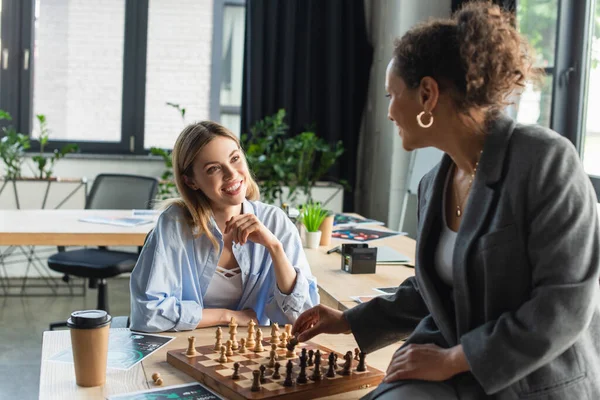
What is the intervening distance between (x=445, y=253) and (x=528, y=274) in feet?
0.61

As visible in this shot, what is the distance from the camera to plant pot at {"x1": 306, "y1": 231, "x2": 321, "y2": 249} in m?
3.20

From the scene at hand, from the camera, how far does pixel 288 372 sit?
1394mm

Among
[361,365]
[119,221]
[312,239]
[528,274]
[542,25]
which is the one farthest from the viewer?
[542,25]

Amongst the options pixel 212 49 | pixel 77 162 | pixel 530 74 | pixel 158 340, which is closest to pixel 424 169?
pixel 212 49

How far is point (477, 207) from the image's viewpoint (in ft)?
3.97

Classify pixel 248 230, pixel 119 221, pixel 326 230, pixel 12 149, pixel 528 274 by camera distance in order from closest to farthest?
pixel 528 274 → pixel 248 230 → pixel 326 230 → pixel 119 221 → pixel 12 149

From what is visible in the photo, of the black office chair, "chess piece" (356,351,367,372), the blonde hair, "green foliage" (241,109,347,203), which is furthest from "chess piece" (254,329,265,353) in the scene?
"green foliage" (241,109,347,203)

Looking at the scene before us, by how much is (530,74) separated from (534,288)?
0.35 m

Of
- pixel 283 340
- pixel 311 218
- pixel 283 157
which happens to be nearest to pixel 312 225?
pixel 311 218

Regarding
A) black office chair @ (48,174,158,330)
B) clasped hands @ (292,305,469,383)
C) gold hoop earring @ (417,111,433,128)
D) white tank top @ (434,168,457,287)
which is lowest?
black office chair @ (48,174,158,330)

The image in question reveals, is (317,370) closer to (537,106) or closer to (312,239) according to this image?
(312,239)

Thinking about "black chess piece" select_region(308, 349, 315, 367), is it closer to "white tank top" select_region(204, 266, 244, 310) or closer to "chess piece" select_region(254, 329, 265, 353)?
"chess piece" select_region(254, 329, 265, 353)

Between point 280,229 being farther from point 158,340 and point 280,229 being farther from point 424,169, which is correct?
point 424,169

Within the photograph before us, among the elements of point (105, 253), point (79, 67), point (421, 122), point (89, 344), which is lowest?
point (105, 253)
